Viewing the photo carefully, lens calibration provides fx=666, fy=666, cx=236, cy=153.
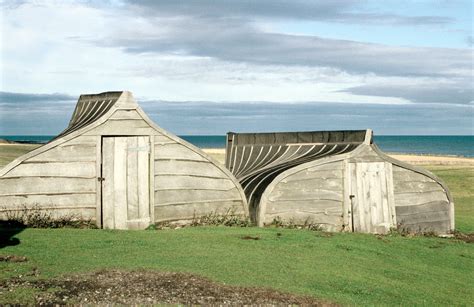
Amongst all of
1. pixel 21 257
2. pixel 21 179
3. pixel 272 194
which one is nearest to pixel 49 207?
pixel 21 179

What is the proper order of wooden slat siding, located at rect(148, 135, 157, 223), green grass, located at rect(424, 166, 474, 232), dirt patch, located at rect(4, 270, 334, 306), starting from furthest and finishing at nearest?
green grass, located at rect(424, 166, 474, 232)
wooden slat siding, located at rect(148, 135, 157, 223)
dirt patch, located at rect(4, 270, 334, 306)

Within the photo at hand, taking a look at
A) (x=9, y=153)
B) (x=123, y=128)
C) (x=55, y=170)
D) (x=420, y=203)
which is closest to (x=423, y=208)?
(x=420, y=203)

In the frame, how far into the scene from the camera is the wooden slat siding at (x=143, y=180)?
16875 mm

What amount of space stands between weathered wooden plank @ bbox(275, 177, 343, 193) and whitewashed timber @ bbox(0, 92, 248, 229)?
1211mm

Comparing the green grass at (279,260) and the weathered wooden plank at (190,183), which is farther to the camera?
the weathered wooden plank at (190,183)

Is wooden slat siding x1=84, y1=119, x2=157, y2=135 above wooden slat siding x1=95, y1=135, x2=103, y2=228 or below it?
above

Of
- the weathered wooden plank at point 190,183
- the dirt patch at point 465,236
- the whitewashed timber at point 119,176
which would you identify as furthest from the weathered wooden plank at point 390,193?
the weathered wooden plank at point 190,183

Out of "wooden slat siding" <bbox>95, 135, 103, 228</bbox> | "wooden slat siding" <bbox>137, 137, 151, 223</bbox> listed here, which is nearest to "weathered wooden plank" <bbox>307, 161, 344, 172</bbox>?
"wooden slat siding" <bbox>137, 137, 151, 223</bbox>

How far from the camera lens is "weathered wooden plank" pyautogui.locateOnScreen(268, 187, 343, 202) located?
18.0m

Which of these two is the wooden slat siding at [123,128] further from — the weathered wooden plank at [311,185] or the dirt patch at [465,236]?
the dirt patch at [465,236]

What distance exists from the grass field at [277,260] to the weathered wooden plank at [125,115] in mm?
3075

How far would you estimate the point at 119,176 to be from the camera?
16.7 m

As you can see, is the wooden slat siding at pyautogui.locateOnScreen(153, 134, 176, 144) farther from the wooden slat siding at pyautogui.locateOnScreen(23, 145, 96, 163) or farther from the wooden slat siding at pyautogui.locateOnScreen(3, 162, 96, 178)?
the wooden slat siding at pyautogui.locateOnScreen(3, 162, 96, 178)

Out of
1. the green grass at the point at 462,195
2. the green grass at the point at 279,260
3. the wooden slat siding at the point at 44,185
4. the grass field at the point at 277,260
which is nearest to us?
the grass field at the point at 277,260
